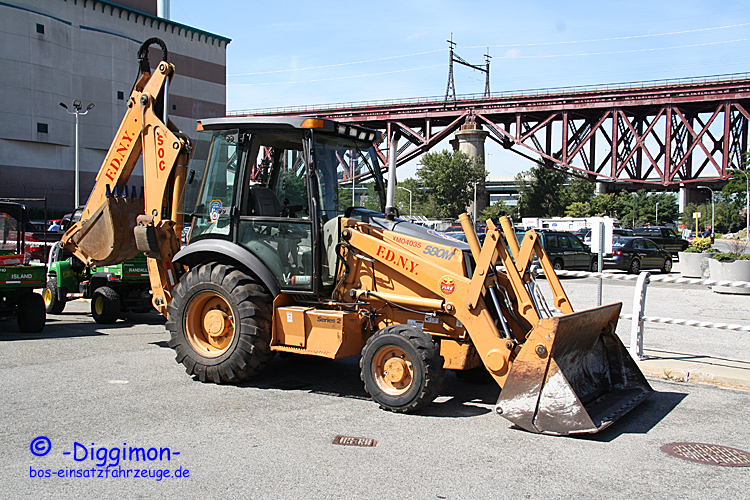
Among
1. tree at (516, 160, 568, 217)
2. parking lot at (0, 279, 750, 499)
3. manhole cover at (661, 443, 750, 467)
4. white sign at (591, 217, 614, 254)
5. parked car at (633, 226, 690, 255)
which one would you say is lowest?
manhole cover at (661, 443, 750, 467)

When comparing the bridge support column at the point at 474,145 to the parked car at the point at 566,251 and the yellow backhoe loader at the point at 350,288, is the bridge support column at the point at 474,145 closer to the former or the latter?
the parked car at the point at 566,251

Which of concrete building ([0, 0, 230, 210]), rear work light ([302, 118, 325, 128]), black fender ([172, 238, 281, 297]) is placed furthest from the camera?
concrete building ([0, 0, 230, 210])

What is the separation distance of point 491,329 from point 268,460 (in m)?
2.44

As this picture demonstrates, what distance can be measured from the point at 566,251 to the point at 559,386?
22.9 m

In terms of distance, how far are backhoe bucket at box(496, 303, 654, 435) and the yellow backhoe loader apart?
1 cm

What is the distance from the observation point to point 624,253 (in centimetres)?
2872

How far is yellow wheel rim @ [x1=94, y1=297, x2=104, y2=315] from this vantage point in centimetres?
1239

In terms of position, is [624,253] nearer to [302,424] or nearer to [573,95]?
[302,424]

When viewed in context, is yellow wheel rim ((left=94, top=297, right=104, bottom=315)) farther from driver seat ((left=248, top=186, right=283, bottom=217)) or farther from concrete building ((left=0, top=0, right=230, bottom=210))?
concrete building ((left=0, top=0, right=230, bottom=210))

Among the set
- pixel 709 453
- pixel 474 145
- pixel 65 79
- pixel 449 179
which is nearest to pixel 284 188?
pixel 709 453

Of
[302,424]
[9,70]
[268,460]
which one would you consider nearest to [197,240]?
[302,424]

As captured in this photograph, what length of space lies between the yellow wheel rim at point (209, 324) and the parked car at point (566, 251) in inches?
834

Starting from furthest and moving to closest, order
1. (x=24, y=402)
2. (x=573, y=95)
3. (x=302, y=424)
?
(x=573, y=95)
(x=24, y=402)
(x=302, y=424)

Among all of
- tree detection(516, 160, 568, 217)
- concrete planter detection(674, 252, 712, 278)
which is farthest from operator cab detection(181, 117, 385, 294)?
tree detection(516, 160, 568, 217)
